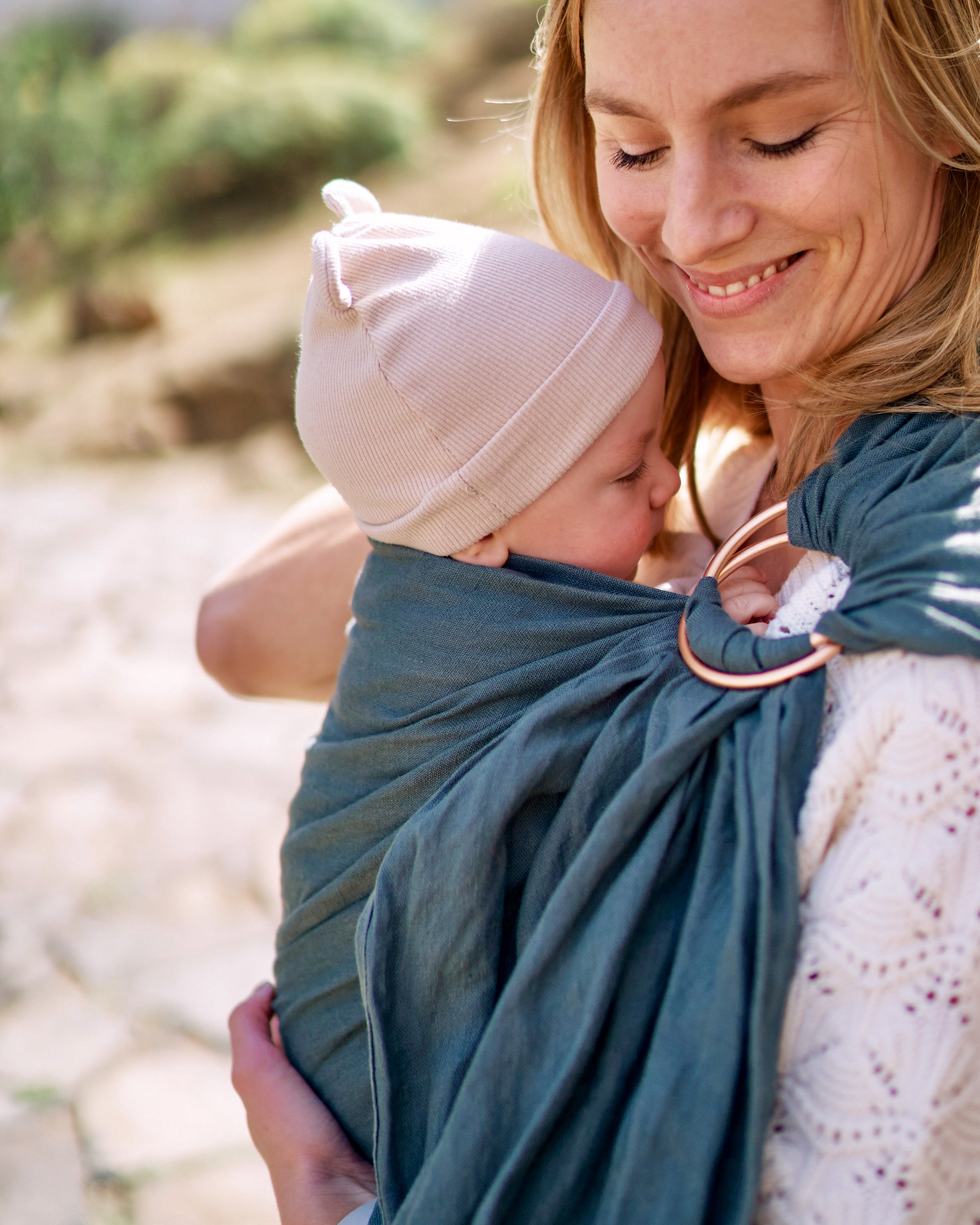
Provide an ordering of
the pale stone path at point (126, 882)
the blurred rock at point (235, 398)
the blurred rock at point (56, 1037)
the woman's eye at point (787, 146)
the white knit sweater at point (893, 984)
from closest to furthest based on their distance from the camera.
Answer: the white knit sweater at point (893, 984)
the woman's eye at point (787, 146)
the pale stone path at point (126, 882)
the blurred rock at point (56, 1037)
the blurred rock at point (235, 398)

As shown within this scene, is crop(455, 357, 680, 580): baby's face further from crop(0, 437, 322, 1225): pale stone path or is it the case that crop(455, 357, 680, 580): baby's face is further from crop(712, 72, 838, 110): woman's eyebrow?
crop(0, 437, 322, 1225): pale stone path

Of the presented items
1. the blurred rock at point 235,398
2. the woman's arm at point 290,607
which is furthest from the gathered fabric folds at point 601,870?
the blurred rock at point 235,398

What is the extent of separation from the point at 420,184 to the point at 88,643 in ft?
20.0

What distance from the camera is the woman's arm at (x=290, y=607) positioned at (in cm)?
196

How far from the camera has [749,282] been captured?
1.38m

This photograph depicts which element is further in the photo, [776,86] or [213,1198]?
[213,1198]

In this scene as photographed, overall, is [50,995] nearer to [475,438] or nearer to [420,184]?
[475,438]

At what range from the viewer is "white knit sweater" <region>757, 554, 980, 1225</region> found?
1008 millimetres

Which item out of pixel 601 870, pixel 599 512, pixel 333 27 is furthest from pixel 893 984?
pixel 333 27

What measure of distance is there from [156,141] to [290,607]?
957 centimetres

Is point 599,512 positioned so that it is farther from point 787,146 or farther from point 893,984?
point 893,984

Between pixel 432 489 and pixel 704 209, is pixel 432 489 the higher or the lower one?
the lower one

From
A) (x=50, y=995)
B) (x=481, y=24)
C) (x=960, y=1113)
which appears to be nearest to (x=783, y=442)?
(x=960, y=1113)

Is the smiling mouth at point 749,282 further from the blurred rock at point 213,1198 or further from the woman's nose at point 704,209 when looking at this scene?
the blurred rock at point 213,1198
